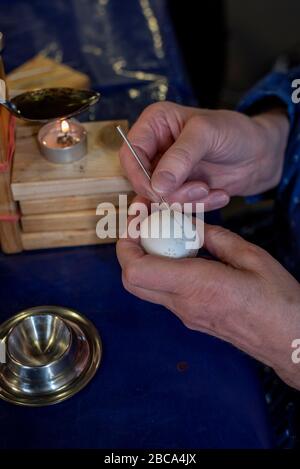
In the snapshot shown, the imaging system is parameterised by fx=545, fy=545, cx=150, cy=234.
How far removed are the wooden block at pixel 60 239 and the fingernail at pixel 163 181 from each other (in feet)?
0.55

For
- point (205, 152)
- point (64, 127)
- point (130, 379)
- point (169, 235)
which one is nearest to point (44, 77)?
point (64, 127)

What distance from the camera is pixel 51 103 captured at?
0.77 metres

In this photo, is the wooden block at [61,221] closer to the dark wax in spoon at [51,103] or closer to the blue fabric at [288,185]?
the dark wax in spoon at [51,103]

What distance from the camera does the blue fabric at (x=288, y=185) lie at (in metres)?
0.94

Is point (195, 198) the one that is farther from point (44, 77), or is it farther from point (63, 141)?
point (44, 77)

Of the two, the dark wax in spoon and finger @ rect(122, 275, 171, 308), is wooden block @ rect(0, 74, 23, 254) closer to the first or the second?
the dark wax in spoon

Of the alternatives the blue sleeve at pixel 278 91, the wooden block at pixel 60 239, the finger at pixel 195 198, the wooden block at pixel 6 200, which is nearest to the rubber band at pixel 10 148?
the wooden block at pixel 6 200

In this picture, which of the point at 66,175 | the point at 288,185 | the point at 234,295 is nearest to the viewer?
the point at 234,295

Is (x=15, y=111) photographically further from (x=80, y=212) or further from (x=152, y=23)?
(x=152, y=23)

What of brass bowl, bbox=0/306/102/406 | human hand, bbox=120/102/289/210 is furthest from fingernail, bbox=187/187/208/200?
brass bowl, bbox=0/306/102/406

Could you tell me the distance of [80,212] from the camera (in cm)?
81

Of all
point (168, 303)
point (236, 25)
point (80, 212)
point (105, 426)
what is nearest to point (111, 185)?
point (80, 212)

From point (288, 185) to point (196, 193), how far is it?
0.27m

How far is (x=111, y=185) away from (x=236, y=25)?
6.57 feet
